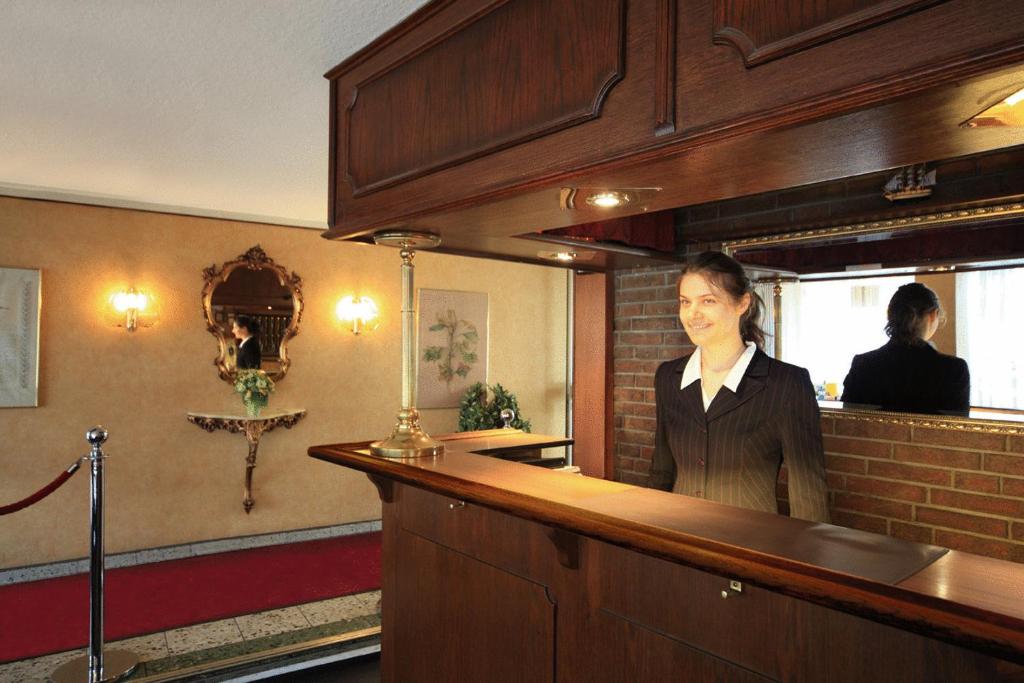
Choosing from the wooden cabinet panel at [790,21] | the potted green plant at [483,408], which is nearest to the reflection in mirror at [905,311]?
the wooden cabinet panel at [790,21]

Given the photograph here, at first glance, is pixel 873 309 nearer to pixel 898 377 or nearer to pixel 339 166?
pixel 898 377

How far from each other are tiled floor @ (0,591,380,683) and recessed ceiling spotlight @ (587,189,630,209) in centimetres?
306

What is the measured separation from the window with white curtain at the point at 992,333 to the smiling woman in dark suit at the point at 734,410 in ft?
2.43

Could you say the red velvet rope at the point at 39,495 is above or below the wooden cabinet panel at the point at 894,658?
below

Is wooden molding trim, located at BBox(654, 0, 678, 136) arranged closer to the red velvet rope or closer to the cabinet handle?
the cabinet handle

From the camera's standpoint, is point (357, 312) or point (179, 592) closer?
point (179, 592)

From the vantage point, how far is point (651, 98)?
3.99ft

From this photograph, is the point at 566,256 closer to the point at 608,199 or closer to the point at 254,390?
the point at 608,199

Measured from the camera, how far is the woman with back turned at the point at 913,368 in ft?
7.64

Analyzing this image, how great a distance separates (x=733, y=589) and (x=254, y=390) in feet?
14.9

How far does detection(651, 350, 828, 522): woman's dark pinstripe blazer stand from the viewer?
6.30 ft

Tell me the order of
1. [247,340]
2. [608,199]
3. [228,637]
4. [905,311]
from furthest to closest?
1. [247,340]
2. [228,637]
3. [905,311]
4. [608,199]

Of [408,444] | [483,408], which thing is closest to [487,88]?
[408,444]

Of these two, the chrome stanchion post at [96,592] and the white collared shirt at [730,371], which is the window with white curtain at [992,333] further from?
the chrome stanchion post at [96,592]
